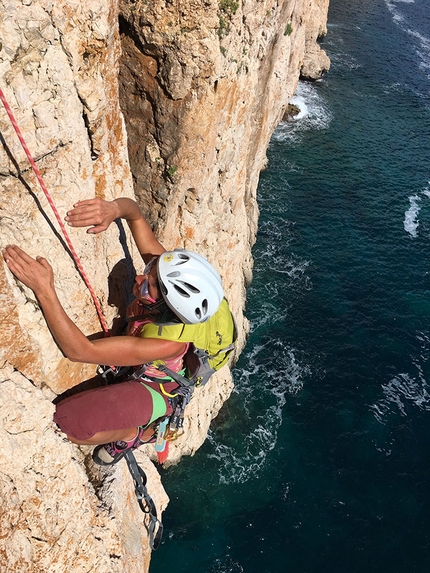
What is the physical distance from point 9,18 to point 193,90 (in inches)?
186

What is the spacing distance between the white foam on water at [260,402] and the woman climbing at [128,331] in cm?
1261

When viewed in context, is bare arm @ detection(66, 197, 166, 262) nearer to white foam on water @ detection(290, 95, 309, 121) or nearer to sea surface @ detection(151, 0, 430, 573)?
sea surface @ detection(151, 0, 430, 573)

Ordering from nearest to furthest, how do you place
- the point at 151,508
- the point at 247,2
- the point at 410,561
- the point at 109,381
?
the point at 109,381 → the point at 151,508 → the point at 247,2 → the point at 410,561

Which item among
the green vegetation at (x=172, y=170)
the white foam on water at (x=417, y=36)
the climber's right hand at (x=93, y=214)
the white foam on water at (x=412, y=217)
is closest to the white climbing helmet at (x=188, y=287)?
the climber's right hand at (x=93, y=214)

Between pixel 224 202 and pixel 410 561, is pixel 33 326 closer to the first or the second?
pixel 224 202

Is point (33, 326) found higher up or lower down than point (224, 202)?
higher up

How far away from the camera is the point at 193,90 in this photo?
29.4 feet

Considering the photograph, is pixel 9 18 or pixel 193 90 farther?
pixel 193 90

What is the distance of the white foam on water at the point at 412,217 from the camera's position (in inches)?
1236

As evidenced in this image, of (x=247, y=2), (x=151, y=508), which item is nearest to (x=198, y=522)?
(x=151, y=508)

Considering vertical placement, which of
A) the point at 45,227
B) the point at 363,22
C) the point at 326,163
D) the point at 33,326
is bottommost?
the point at 326,163

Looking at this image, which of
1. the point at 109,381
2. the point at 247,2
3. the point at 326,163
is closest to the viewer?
the point at 109,381

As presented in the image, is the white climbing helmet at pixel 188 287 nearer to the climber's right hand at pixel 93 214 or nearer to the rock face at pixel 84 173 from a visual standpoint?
the climber's right hand at pixel 93 214

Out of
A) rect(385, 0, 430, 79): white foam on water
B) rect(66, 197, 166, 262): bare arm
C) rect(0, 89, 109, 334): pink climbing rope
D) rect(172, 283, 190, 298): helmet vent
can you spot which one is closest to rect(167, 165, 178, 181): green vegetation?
rect(66, 197, 166, 262): bare arm
